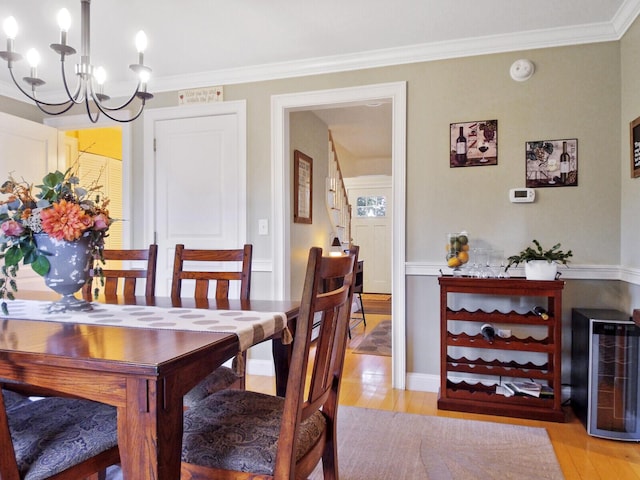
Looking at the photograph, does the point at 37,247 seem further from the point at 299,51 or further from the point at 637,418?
the point at 637,418

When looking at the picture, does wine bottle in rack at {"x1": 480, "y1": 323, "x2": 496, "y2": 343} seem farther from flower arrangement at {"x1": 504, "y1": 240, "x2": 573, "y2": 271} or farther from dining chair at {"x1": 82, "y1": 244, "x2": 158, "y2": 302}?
dining chair at {"x1": 82, "y1": 244, "x2": 158, "y2": 302}

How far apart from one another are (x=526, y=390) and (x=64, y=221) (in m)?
2.58

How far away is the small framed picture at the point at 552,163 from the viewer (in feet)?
8.76

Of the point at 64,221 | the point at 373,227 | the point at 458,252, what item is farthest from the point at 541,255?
the point at 373,227

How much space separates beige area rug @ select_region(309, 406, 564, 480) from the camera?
189 centimetres

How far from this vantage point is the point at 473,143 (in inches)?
112

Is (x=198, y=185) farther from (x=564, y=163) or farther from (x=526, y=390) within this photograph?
(x=526, y=390)

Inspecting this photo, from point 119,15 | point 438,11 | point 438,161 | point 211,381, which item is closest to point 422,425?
point 211,381

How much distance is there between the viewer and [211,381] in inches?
69.4

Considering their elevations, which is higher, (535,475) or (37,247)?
(37,247)

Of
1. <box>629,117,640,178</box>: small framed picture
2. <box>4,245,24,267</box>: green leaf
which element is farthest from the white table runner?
<box>629,117,640,178</box>: small framed picture

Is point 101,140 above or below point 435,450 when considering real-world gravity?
above

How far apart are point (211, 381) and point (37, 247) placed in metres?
0.83

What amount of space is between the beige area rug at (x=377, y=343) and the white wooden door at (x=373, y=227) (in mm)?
2791
